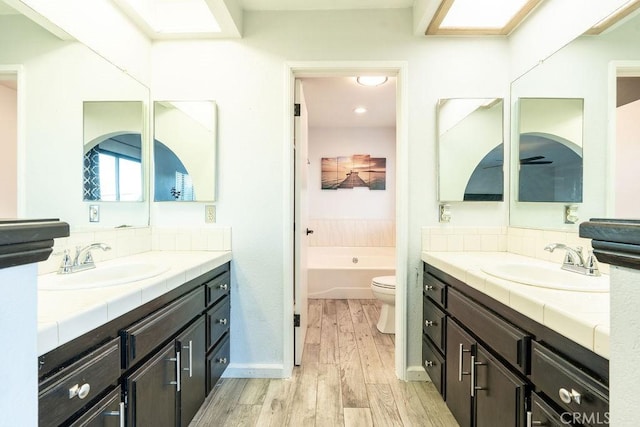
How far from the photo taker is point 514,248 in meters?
1.91

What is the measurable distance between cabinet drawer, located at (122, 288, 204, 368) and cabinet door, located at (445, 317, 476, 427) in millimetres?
1288

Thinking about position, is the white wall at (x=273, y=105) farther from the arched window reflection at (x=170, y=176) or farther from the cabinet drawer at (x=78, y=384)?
the cabinet drawer at (x=78, y=384)

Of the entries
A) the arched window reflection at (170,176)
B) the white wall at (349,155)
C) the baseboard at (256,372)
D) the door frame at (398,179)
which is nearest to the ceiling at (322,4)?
the door frame at (398,179)

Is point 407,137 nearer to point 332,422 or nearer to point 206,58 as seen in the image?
point 206,58

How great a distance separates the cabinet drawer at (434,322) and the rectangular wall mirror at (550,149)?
2.86 ft

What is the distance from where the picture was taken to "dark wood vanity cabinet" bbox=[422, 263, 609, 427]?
75 centimetres

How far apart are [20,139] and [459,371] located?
81.5 inches

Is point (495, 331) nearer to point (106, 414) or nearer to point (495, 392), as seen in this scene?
point (495, 392)

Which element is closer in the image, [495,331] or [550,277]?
[495,331]

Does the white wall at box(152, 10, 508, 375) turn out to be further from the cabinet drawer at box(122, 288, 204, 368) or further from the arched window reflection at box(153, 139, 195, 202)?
the cabinet drawer at box(122, 288, 204, 368)

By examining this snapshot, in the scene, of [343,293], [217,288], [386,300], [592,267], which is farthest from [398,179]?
[343,293]

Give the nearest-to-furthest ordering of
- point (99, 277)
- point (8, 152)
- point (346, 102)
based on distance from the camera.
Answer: point (8, 152) < point (99, 277) < point (346, 102)

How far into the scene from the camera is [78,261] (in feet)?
4.50

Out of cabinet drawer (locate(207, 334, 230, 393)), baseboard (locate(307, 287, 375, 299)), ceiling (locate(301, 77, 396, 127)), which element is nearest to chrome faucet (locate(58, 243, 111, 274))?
cabinet drawer (locate(207, 334, 230, 393))
